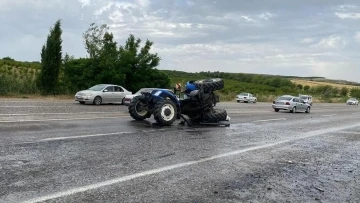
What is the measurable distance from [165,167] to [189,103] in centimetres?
761

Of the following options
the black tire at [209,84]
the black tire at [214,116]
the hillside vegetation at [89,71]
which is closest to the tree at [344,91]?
the hillside vegetation at [89,71]

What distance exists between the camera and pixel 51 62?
32.4 m

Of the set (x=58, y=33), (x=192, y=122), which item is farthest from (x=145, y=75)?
(x=192, y=122)

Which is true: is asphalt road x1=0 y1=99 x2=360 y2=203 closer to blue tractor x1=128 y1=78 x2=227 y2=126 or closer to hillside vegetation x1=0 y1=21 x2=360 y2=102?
blue tractor x1=128 y1=78 x2=227 y2=126

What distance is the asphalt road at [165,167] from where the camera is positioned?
5.14m

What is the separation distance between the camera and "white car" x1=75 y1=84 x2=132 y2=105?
2683 cm

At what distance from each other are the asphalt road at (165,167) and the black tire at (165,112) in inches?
77.5

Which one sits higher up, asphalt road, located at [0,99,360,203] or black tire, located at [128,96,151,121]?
black tire, located at [128,96,151,121]

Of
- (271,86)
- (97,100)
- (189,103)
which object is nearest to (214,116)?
(189,103)

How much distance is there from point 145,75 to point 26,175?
35.4 metres

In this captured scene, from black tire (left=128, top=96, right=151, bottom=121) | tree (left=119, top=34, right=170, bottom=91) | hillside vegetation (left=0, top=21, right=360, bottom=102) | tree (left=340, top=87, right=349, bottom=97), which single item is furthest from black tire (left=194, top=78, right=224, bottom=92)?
tree (left=340, top=87, right=349, bottom=97)

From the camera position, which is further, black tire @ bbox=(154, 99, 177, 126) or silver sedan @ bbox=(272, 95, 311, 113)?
silver sedan @ bbox=(272, 95, 311, 113)

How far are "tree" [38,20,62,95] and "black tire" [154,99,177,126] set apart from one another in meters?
21.5

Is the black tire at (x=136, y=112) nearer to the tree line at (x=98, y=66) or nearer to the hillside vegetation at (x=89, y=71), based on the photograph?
the hillside vegetation at (x=89, y=71)
